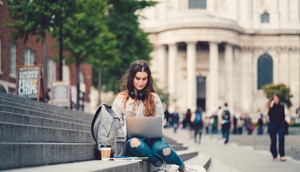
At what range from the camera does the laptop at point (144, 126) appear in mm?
9641

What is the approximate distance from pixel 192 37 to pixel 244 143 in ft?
170

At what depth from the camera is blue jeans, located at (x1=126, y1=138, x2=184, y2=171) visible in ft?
31.3

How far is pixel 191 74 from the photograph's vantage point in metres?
85.9

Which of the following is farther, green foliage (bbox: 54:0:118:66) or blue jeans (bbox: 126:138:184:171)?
green foliage (bbox: 54:0:118:66)

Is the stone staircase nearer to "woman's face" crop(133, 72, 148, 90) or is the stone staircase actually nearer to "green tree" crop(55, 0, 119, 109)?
"woman's face" crop(133, 72, 148, 90)

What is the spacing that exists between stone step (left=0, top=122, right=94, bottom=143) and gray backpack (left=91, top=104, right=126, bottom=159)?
0.70 meters

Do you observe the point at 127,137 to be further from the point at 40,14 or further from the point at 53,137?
the point at 40,14

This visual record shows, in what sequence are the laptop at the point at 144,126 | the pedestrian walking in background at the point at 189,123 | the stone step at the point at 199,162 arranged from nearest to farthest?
1. the laptop at the point at 144,126
2. the stone step at the point at 199,162
3. the pedestrian walking in background at the point at 189,123

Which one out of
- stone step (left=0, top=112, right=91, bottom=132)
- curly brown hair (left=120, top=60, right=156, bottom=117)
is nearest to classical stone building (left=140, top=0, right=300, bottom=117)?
stone step (left=0, top=112, right=91, bottom=132)

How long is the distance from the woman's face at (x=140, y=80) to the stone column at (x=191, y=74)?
7511cm

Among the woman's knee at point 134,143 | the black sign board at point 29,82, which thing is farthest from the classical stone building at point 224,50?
the woman's knee at point 134,143

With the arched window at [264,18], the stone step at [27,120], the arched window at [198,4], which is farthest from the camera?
the arched window at [198,4]

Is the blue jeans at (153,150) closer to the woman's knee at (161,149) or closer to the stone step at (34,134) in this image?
the woman's knee at (161,149)

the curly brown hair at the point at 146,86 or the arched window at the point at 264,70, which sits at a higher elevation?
the arched window at the point at 264,70
